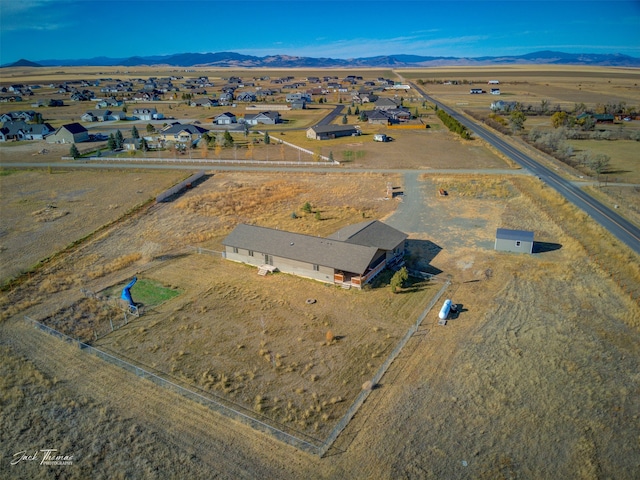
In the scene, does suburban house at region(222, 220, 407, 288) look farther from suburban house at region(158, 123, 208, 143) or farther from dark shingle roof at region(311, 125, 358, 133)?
suburban house at region(158, 123, 208, 143)

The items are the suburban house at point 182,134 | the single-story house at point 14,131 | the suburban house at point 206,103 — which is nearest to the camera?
the suburban house at point 182,134

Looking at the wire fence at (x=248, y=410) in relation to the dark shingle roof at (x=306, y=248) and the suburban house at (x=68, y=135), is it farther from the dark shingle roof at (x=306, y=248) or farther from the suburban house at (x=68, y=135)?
the suburban house at (x=68, y=135)

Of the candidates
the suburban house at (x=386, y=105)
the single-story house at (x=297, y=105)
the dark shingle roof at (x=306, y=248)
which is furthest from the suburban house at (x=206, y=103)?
the dark shingle roof at (x=306, y=248)

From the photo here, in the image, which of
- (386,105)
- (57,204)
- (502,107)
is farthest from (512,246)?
(502,107)

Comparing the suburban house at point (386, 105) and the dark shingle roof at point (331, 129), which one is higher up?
the suburban house at point (386, 105)

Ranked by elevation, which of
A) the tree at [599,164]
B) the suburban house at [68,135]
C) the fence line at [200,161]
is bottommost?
the fence line at [200,161]

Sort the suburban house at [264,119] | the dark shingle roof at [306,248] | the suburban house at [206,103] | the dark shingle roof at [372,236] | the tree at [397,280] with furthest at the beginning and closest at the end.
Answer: the suburban house at [206,103], the suburban house at [264,119], the dark shingle roof at [372,236], the dark shingle roof at [306,248], the tree at [397,280]

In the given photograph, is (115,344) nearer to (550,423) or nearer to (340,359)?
(340,359)
